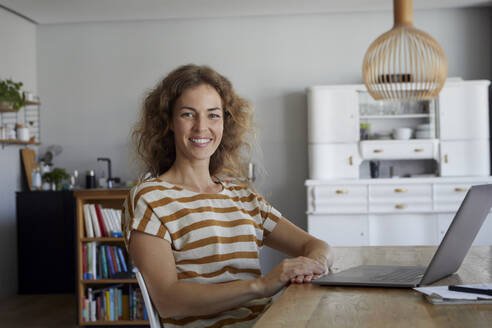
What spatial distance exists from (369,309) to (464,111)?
4581mm

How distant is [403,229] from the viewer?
207 inches

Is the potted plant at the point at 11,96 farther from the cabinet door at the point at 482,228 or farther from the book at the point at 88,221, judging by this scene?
the cabinet door at the point at 482,228

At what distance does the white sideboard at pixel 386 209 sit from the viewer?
5.19 metres

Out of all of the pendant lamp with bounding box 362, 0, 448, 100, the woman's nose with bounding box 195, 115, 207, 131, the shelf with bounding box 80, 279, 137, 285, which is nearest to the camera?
the woman's nose with bounding box 195, 115, 207, 131

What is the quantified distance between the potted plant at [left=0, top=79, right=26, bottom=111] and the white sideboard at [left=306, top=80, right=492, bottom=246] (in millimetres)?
2700

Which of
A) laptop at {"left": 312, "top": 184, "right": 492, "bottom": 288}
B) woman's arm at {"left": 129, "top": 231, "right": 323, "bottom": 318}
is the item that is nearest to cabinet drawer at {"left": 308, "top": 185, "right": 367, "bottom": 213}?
laptop at {"left": 312, "top": 184, "right": 492, "bottom": 288}

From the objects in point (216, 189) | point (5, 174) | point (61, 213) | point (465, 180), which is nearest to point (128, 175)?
point (61, 213)

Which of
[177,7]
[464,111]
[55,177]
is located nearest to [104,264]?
[55,177]

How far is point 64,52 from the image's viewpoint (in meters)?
6.11

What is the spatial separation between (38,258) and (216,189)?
4.42m

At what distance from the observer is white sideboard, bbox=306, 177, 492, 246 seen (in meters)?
5.19

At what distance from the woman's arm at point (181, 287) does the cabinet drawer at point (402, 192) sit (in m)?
3.93

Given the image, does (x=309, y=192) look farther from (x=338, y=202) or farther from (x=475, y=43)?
(x=475, y=43)

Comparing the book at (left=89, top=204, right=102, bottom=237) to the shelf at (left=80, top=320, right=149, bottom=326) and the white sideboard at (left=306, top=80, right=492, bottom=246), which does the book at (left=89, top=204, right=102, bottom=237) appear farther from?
the white sideboard at (left=306, top=80, right=492, bottom=246)
